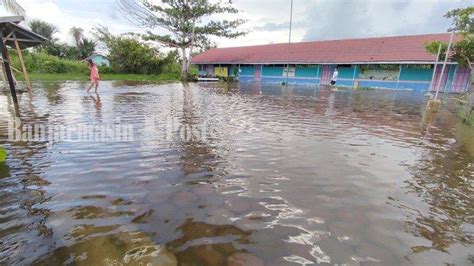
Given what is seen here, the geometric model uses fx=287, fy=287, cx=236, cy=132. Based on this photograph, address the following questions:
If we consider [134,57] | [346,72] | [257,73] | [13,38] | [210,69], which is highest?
[134,57]

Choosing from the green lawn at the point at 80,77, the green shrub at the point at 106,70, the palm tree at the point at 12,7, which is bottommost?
the green lawn at the point at 80,77

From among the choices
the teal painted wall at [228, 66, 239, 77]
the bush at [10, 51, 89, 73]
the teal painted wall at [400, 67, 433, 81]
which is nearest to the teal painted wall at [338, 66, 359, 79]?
the teal painted wall at [400, 67, 433, 81]

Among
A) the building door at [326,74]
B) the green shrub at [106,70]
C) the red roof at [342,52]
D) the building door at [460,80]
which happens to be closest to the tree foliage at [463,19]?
the red roof at [342,52]

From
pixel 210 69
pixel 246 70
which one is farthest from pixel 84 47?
pixel 246 70

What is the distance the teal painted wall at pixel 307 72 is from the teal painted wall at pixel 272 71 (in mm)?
2037

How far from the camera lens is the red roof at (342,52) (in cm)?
2333

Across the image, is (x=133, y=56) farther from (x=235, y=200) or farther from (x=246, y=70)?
(x=235, y=200)

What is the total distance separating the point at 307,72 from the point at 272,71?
4.35 meters

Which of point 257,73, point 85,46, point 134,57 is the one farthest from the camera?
point 85,46

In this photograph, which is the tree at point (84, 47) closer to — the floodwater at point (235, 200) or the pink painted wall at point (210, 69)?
the pink painted wall at point (210, 69)

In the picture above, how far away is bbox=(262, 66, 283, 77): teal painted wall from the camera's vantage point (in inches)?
1236

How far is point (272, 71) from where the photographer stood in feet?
105

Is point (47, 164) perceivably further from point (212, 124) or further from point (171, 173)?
point (212, 124)

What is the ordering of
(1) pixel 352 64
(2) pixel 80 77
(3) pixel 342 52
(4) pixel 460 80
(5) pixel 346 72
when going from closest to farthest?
(4) pixel 460 80 < (1) pixel 352 64 < (2) pixel 80 77 < (5) pixel 346 72 < (3) pixel 342 52
